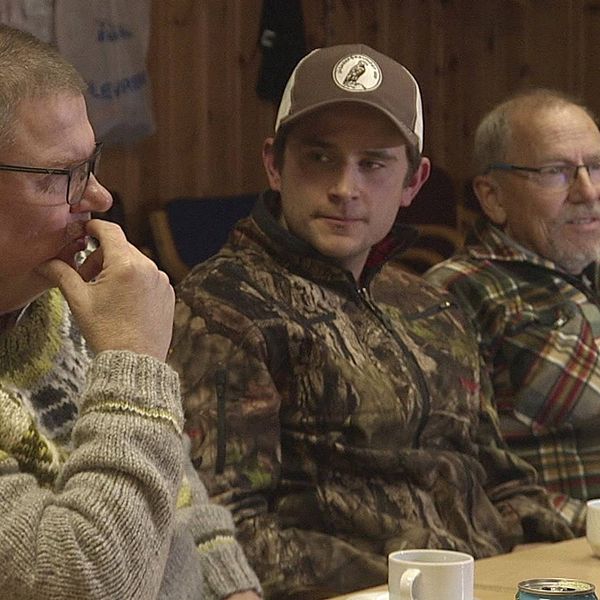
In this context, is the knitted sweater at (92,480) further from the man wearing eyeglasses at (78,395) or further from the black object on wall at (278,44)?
the black object on wall at (278,44)

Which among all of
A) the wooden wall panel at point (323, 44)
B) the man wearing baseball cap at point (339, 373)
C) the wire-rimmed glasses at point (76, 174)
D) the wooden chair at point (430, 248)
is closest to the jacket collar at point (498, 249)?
the man wearing baseball cap at point (339, 373)

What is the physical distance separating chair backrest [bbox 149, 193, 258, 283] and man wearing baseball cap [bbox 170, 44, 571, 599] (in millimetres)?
1849

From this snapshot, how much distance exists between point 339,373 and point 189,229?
7.61ft

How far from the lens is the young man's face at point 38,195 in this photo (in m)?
1.76

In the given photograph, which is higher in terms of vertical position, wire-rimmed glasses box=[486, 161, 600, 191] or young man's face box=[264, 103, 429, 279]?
young man's face box=[264, 103, 429, 279]

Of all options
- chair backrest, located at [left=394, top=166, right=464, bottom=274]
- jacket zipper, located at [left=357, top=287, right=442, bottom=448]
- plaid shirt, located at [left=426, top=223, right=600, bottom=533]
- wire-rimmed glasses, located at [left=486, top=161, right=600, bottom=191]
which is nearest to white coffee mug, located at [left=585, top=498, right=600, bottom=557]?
jacket zipper, located at [left=357, top=287, right=442, bottom=448]

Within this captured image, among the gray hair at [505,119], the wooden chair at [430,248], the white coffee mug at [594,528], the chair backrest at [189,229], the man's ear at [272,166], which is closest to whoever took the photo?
the white coffee mug at [594,528]

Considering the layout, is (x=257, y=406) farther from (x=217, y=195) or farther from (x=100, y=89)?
(x=217, y=195)

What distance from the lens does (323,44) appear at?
5.62m

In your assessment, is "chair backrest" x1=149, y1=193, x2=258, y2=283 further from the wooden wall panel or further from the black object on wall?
the black object on wall

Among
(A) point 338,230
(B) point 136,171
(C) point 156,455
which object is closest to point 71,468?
(C) point 156,455

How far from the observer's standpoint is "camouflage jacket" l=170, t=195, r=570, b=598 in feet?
7.63

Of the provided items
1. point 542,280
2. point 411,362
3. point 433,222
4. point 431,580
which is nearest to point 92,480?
point 431,580

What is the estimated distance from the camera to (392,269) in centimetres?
281
